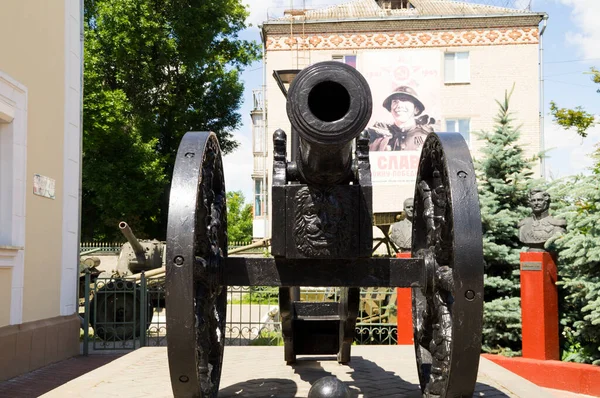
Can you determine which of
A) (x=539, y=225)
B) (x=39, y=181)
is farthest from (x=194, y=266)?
(x=39, y=181)

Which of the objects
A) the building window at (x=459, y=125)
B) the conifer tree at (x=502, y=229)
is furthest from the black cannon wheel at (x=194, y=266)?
the building window at (x=459, y=125)

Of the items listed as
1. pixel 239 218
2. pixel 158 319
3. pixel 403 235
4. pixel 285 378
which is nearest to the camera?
pixel 285 378

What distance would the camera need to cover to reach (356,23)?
74.8 feet

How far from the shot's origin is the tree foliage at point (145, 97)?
23531 mm

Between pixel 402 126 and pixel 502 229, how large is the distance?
14.5m

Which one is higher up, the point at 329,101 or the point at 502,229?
the point at 329,101

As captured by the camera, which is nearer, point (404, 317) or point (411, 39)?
point (404, 317)

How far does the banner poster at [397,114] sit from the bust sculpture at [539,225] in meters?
15.1

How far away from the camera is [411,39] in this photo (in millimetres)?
22938

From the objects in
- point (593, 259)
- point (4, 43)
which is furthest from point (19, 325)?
point (593, 259)

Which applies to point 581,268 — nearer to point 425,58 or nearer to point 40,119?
point 40,119

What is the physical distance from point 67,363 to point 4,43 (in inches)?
154

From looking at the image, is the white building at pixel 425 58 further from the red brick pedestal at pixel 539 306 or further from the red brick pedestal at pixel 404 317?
the red brick pedestal at pixel 539 306

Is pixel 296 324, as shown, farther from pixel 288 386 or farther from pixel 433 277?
pixel 433 277
